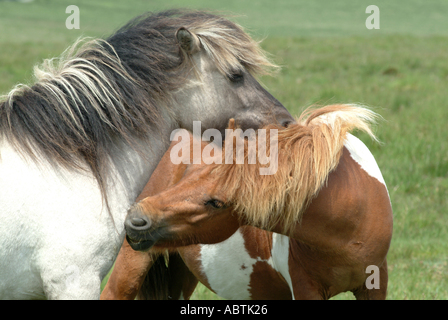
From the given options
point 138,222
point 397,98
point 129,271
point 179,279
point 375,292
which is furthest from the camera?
point 397,98

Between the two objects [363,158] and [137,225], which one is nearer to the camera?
[137,225]

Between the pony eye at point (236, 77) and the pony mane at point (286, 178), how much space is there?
1.31 feet

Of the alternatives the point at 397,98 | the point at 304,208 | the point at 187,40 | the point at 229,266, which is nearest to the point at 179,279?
the point at 229,266

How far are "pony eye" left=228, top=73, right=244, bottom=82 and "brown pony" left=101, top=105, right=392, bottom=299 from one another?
404 millimetres

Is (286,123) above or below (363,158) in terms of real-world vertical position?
above

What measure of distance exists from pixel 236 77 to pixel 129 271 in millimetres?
1563

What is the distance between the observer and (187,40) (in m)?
2.58

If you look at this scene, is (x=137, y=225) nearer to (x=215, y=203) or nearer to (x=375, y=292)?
(x=215, y=203)

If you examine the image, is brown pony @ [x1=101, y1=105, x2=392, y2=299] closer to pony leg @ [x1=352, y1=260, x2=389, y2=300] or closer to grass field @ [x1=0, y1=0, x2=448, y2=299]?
pony leg @ [x1=352, y1=260, x2=389, y2=300]

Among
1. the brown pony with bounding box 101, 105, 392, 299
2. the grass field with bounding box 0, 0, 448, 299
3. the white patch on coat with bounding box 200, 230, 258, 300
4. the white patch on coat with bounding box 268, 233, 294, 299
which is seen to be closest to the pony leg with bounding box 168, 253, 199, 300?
the grass field with bounding box 0, 0, 448, 299

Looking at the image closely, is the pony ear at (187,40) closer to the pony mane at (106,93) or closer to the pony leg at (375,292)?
the pony mane at (106,93)

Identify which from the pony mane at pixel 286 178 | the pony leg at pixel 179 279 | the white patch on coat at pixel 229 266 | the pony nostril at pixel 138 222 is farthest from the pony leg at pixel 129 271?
the pony mane at pixel 286 178

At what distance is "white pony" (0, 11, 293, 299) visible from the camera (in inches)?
85.6

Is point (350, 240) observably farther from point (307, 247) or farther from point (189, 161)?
point (189, 161)
